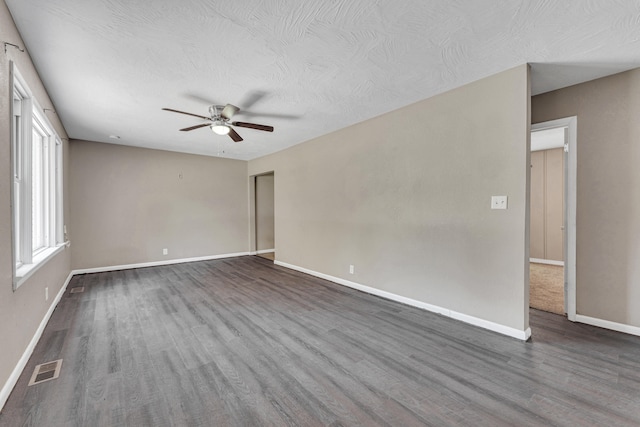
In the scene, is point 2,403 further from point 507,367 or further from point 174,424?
point 507,367

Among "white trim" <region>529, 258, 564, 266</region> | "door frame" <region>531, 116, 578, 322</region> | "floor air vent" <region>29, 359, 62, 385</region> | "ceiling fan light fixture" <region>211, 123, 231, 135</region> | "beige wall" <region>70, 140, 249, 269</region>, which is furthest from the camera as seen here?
"white trim" <region>529, 258, 564, 266</region>

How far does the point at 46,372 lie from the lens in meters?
2.06

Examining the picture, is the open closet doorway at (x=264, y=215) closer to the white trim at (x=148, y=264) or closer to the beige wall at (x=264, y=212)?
the beige wall at (x=264, y=212)

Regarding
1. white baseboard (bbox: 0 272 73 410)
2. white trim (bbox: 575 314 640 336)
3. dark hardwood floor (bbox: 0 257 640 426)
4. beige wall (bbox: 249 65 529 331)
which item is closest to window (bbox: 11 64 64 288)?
white baseboard (bbox: 0 272 73 410)

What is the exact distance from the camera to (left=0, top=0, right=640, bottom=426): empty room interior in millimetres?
1772

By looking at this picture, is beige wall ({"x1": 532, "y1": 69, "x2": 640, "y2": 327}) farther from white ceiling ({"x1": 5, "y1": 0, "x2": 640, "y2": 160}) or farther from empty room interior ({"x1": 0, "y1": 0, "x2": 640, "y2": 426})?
white ceiling ({"x1": 5, "y1": 0, "x2": 640, "y2": 160})

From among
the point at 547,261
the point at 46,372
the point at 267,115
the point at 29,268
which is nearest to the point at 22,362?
the point at 46,372

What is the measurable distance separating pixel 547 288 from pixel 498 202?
242 cm

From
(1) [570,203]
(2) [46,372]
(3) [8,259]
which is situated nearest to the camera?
(3) [8,259]

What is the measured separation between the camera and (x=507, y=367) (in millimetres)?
2086

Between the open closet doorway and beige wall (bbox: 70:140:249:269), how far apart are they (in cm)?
33

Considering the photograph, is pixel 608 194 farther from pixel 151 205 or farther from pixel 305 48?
pixel 151 205

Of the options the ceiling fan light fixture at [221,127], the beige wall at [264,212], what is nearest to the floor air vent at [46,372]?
the ceiling fan light fixture at [221,127]

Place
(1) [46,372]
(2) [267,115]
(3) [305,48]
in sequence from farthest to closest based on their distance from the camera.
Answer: (2) [267,115]
(3) [305,48]
(1) [46,372]
